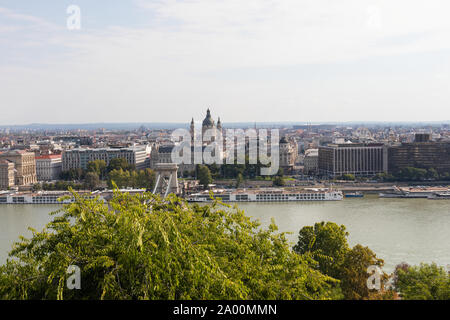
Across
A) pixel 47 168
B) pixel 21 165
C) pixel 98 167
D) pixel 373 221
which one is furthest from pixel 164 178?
pixel 373 221

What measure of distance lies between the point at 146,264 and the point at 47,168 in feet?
81.2

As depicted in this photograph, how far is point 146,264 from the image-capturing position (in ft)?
9.41

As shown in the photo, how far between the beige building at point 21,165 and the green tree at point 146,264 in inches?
855

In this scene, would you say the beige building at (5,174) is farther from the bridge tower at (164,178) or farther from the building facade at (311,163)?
the building facade at (311,163)

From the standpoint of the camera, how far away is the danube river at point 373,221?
912cm

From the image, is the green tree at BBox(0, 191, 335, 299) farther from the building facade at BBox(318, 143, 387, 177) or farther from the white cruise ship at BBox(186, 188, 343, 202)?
the building facade at BBox(318, 143, 387, 177)

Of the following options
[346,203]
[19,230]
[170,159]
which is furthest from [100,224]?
[170,159]

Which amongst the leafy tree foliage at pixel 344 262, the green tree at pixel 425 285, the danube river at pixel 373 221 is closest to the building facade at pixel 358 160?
the danube river at pixel 373 221

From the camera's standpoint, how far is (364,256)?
19.9 feet

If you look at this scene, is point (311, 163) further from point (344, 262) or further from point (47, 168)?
point (344, 262)

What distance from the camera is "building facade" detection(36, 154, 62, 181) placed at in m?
25.9
